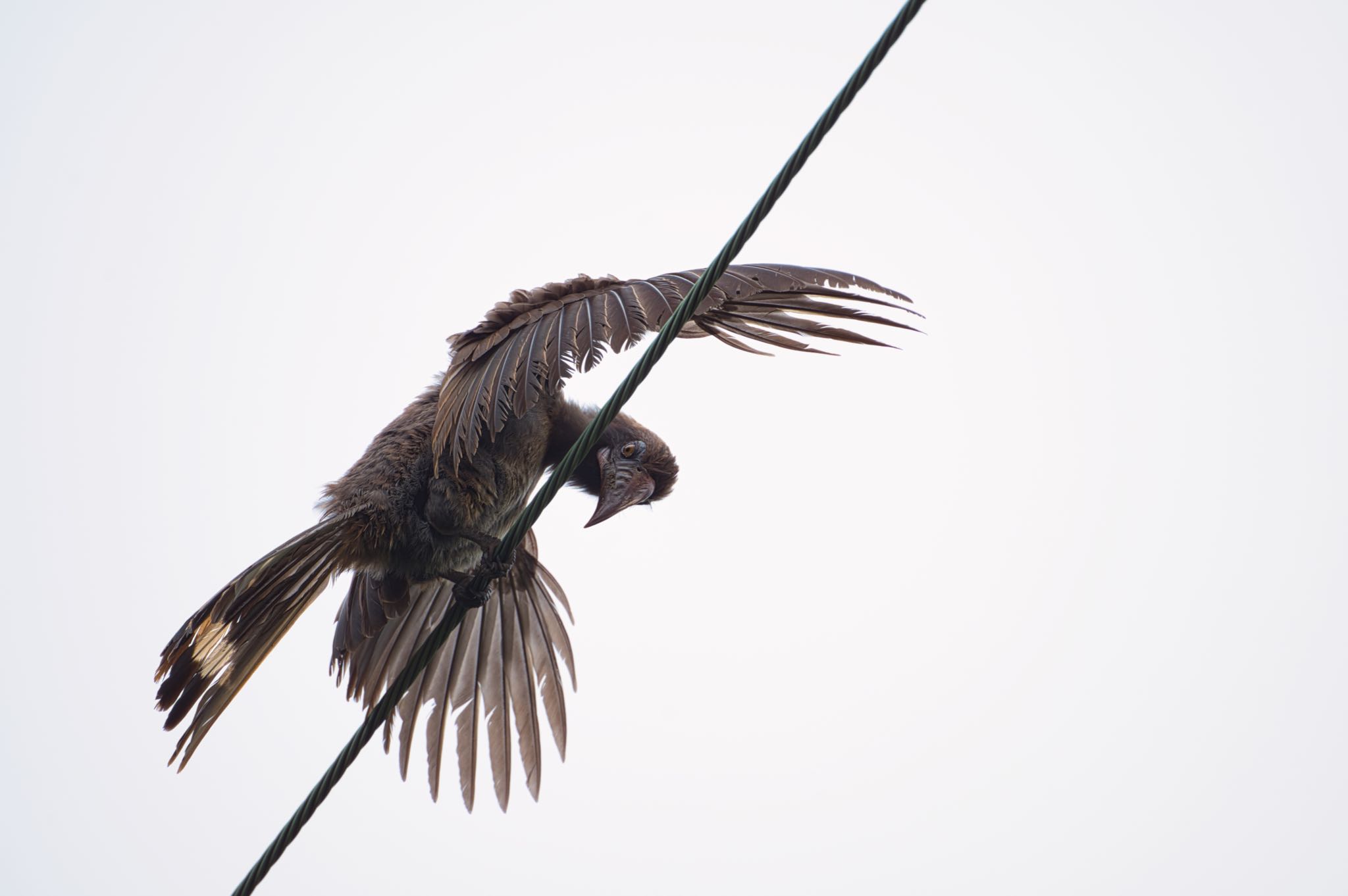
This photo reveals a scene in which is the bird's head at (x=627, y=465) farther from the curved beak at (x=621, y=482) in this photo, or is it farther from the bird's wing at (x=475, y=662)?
the bird's wing at (x=475, y=662)

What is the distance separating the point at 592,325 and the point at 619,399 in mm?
563

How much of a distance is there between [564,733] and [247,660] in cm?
158

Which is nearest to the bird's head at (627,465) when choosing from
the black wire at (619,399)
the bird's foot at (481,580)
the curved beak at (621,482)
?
the curved beak at (621,482)

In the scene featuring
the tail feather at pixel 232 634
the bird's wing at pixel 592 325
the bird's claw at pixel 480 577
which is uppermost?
the bird's wing at pixel 592 325

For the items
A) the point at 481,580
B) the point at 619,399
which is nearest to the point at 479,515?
the point at 481,580

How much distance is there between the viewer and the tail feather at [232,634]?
3.34 m

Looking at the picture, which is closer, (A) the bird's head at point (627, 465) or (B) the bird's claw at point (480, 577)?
(B) the bird's claw at point (480, 577)

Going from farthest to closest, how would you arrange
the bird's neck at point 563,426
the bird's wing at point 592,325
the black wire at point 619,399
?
1. the bird's neck at point 563,426
2. the bird's wing at point 592,325
3. the black wire at point 619,399

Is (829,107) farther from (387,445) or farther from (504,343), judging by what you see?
(387,445)

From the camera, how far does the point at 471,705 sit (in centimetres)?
466

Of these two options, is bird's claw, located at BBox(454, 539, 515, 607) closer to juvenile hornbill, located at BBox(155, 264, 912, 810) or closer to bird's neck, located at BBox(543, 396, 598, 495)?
juvenile hornbill, located at BBox(155, 264, 912, 810)

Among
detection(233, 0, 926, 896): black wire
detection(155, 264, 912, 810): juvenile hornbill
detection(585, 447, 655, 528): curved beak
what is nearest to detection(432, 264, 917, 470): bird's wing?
detection(155, 264, 912, 810): juvenile hornbill

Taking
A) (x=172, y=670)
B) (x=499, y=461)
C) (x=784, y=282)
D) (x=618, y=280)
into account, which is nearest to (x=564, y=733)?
(x=499, y=461)

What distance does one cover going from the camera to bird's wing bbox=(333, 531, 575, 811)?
4.53 m
